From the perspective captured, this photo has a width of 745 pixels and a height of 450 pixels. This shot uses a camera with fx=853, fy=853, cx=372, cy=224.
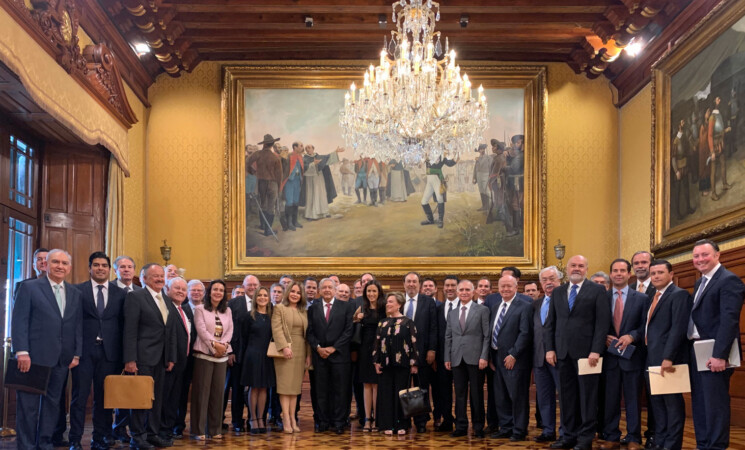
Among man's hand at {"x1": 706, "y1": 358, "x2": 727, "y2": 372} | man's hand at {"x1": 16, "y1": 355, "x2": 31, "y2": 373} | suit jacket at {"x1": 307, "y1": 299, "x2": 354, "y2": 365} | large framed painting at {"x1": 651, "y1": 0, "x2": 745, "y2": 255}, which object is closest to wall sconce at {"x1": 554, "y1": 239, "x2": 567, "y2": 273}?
large framed painting at {"x1": 651, "y1": 0, "x2": 745, "y2": 255}

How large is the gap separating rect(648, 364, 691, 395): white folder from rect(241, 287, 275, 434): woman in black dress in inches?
149

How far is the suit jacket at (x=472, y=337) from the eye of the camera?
848cm

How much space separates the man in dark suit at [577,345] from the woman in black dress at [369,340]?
194 cm

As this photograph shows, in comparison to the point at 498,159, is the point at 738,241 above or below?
below

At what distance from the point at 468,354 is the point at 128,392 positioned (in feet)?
10.8

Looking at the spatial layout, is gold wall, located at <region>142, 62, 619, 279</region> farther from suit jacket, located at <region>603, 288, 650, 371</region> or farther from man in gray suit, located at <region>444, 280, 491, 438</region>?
suit jacket, located at <region>603, 288, 650, 371</region>

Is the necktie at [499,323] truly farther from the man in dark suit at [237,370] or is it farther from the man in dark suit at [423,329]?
the man in dark suit at [237,370]

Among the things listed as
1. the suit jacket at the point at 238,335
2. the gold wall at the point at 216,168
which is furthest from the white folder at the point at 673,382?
the gold wall at the point at 216,168

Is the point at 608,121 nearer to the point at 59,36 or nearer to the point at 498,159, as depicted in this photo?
the point at 498,159

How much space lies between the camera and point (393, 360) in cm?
849

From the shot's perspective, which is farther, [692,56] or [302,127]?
[302,127]

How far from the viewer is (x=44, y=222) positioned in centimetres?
1043

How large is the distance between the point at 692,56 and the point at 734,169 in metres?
1.92

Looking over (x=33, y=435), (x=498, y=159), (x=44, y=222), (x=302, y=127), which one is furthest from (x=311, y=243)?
(x=33, y=435)
